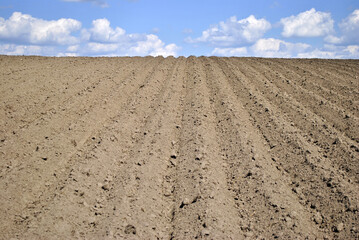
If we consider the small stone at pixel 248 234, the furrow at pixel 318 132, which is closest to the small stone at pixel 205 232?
the small stone at pixel 248 234

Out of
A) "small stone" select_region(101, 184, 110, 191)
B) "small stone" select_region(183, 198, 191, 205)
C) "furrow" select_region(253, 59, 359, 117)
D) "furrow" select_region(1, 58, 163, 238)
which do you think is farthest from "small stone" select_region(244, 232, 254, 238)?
"furrow" select_region(253, 59, 359, 117)

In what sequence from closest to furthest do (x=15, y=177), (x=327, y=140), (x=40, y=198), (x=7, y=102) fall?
(x=40, y=198) → (x=15, y=177) → (x=327, y=140) → (x=7, y=102)

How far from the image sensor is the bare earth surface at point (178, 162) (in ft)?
12.3

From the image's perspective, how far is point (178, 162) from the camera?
17.5 feet

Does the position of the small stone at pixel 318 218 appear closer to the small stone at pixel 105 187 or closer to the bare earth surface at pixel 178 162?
the bare earth surface at pixel 178 162

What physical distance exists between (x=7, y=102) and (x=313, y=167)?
733 cm

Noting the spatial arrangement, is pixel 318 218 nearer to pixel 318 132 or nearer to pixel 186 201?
pixel 186 201

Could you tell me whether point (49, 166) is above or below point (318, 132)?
below

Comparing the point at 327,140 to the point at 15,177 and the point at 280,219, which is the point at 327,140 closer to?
the point at 280,219

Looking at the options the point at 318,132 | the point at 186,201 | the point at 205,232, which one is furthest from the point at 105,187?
the point at 318,132

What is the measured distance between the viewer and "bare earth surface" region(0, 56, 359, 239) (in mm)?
3758

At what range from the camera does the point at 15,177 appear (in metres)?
4.70

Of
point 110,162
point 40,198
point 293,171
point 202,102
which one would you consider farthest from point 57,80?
point 293,171

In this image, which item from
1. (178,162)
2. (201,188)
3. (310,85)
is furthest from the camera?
(310,85)
